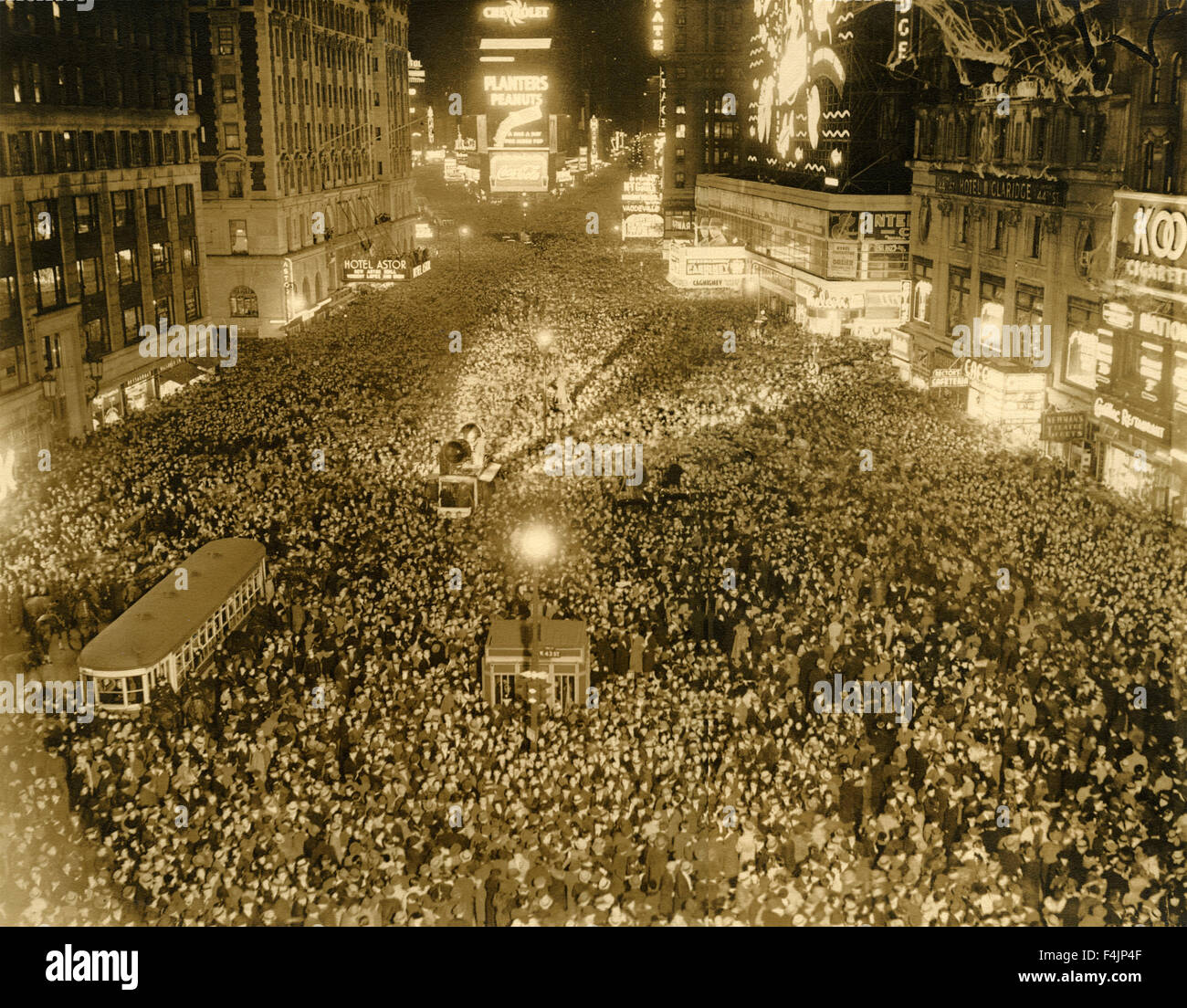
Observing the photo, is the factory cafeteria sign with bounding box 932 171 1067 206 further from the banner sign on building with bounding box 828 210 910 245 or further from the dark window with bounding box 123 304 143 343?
the dark window with bounding box 123 304 143 343

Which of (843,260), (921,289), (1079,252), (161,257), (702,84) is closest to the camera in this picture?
(1079,252)

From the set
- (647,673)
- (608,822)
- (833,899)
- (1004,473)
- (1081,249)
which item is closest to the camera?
(833,899)

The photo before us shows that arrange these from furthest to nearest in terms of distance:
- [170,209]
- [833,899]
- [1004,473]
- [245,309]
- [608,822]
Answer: [245,309]
[170,209]
[1004,473]
[608,822]
[833,899]

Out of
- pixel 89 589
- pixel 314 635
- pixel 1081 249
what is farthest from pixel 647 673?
pixel 1081 249

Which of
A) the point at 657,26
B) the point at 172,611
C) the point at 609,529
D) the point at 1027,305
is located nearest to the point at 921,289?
the point at 1027,305

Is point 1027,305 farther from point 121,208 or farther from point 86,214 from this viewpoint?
point 121,208

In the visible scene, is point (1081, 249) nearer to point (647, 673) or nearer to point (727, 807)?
point (647, 673)
